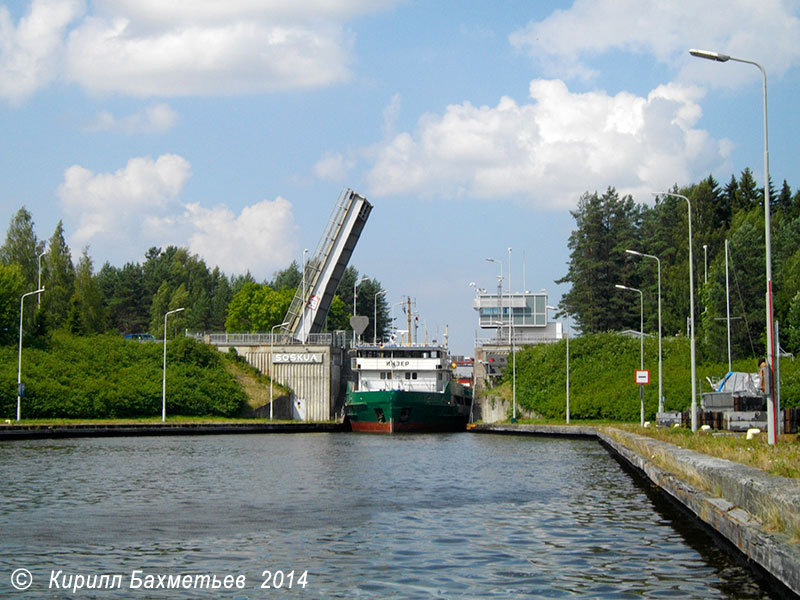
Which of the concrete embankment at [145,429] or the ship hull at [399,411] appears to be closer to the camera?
the concrete embankment at [145,429]

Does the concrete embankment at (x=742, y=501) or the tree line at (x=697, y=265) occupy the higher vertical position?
the tree line at (x=697, y=265)

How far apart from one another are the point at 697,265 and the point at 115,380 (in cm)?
4516

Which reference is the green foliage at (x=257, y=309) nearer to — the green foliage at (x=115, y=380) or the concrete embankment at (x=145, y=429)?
the green foliage at (x=115, y=380)

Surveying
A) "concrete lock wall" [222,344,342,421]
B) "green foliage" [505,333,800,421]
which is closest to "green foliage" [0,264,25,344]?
"concrete lock wall" [222,344,342,421]

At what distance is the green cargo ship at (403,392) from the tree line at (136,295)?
642cm

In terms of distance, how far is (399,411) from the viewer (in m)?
62.7

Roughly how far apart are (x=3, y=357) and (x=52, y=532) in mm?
47222

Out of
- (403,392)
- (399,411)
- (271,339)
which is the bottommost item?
(399,411)

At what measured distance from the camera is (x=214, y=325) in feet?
406

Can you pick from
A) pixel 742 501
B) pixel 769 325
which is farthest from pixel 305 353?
pixel 742 501

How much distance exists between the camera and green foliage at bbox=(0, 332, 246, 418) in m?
55.8

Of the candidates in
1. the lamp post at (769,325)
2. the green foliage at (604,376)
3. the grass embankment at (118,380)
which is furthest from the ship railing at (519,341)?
the lamp post at (769,325)

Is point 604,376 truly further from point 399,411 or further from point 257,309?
point 257,309

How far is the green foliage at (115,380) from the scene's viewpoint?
55.8m
